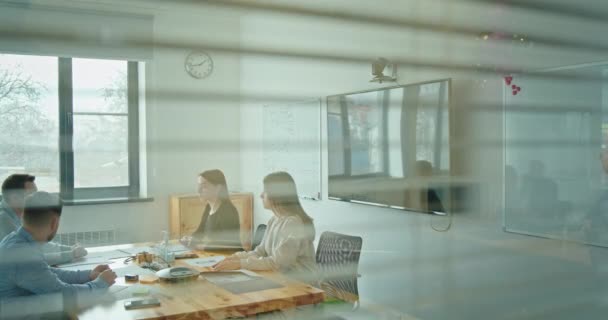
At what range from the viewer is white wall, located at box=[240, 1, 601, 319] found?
607 millimetres

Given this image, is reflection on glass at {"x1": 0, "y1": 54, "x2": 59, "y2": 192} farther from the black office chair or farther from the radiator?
the black office chair

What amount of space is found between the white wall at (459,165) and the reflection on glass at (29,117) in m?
0.18

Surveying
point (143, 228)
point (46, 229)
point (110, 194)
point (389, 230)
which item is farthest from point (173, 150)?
point (389, 230)

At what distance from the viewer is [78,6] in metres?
0.41

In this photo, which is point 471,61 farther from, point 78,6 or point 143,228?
point 78,6

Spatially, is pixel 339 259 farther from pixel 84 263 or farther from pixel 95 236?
pixel 95 236

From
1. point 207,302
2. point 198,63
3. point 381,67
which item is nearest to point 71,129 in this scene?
point 198,63

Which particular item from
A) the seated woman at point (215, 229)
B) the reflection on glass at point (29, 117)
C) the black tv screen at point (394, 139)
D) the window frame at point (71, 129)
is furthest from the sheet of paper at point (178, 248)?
the reflection on glass at point (29, 117)

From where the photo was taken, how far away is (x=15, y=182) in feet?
1.50

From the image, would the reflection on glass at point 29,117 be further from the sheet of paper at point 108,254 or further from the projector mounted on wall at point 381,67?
the sheet of paper at point 108,254

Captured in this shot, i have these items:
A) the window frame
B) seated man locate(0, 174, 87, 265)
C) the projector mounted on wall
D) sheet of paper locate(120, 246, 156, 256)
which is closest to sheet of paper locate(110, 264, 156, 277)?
sheet of paper locate(120, 246, 156, 256)

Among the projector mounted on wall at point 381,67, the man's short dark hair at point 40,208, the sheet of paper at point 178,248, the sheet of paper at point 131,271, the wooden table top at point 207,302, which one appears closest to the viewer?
the man's short dark hair at point 40,208

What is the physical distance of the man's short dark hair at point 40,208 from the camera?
0.53m

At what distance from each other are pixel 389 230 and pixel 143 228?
1601 mm
